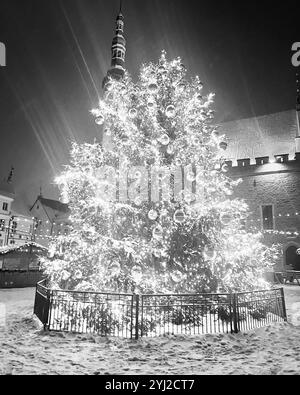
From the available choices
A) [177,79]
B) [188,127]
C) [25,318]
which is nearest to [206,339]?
[25,318]

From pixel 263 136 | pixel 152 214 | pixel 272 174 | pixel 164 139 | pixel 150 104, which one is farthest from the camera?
pixel 263 136

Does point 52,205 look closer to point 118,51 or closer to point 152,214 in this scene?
point 118,51

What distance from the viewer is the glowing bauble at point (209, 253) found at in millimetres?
10266

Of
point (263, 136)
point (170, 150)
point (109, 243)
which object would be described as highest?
point (263, 136)

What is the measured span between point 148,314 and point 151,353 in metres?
2.20

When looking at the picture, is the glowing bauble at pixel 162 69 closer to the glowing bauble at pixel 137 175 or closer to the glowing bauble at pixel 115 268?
the glowing bauble at pixel 137 175

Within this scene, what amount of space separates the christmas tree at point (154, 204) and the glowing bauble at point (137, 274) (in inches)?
1.3

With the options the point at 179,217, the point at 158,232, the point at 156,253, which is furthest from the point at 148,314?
the point at 179,217

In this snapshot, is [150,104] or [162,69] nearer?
[150,104]

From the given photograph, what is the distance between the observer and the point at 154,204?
1104 centimetres

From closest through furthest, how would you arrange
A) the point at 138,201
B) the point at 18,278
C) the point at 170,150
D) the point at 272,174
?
1. the point at 138,201
2. the point at 170,150
3. the point at 18,278
4. the point at 272,174

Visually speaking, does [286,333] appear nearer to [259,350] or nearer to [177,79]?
[259,350]
